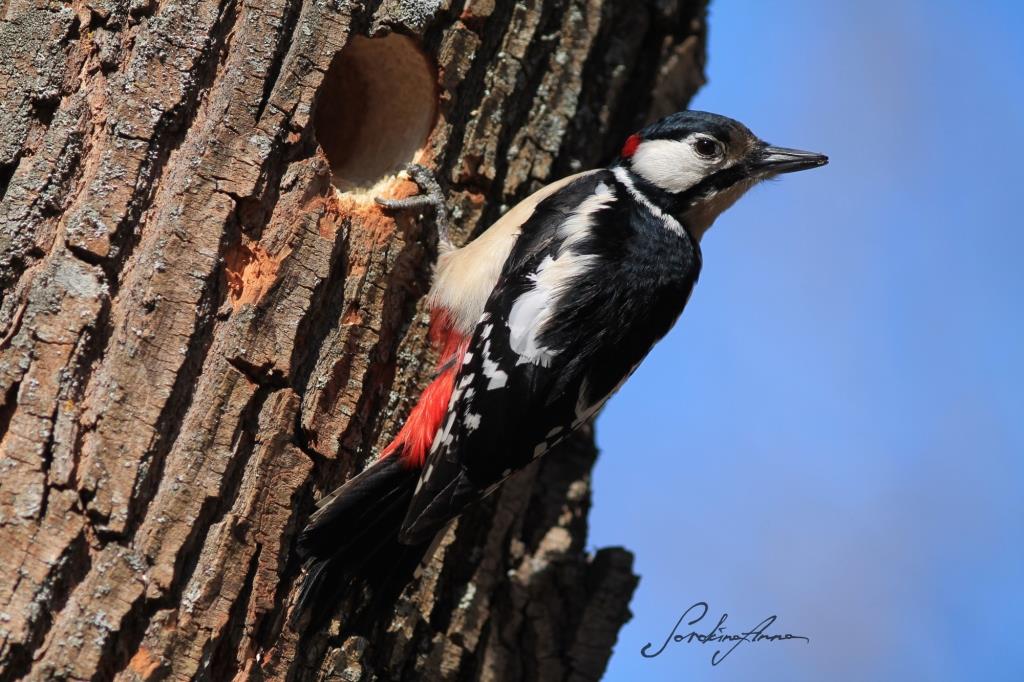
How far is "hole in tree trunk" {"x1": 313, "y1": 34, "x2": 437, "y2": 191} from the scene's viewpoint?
323 cm

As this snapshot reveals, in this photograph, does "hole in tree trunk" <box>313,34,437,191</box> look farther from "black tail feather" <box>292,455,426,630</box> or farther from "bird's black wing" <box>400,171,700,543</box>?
"black tail feather" <box>292,455,426,630</box>

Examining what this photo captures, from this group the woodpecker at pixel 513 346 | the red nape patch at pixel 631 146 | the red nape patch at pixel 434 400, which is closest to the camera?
the woodpecker at pixel 513 346

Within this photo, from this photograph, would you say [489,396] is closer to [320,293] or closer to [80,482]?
[320,293]

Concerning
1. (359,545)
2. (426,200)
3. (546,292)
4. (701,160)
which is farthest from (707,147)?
(359,545)

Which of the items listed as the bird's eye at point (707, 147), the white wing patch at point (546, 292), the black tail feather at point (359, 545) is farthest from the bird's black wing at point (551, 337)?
the bird's eye at point (707, 147)

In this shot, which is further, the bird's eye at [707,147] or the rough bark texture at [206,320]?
the bird's eye at [707,147]

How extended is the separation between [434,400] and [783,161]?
1.38 m

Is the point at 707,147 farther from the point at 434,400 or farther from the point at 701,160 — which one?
the point at 434,400

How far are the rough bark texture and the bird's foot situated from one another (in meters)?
0.05

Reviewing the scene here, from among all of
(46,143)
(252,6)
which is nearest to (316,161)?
(252,6)

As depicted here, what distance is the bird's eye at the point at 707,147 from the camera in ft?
11.6

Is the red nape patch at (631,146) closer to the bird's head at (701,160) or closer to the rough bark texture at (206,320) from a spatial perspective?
the bird's head at (701,160)

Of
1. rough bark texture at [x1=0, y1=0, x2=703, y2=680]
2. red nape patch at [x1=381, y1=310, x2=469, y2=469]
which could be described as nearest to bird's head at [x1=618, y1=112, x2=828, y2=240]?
rough bark texture at [x1=0, y1=0, x2=703, y2=680]

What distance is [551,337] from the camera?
9.90 feet
